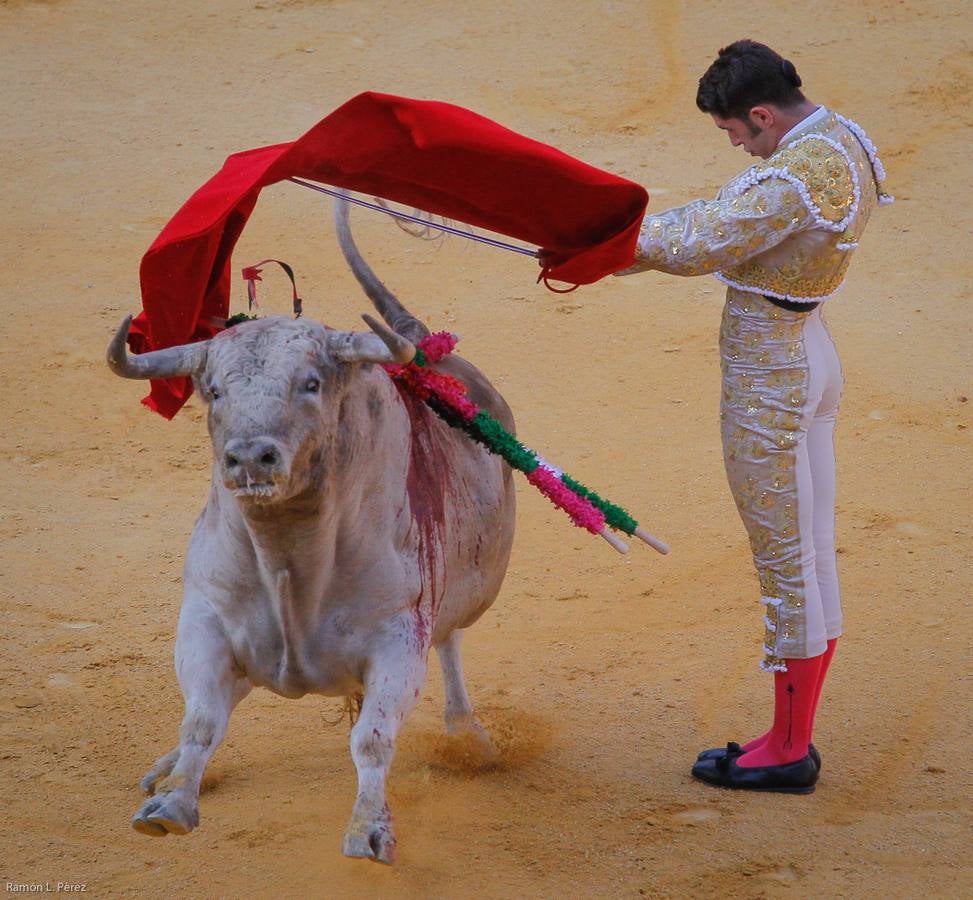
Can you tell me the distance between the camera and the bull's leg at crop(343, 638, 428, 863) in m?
3.50

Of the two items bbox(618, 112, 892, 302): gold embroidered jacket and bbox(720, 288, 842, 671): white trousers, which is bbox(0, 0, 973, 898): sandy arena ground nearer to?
bbox(720, 288, 842, 671): white trousers

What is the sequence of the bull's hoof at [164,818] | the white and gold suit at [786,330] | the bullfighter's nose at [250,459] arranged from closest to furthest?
the bullfighter's nose at [250,459], the bull's hoof at [164,818], the white and gold suit at [786,330]

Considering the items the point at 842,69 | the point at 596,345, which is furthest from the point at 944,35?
the point at 596,345

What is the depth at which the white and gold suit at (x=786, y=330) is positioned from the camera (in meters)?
4.05

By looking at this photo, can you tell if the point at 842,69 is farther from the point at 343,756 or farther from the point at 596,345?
the point at 343,756

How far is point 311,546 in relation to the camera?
3738mm

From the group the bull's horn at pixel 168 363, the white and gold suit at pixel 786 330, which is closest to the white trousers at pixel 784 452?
the white and gold suit at pixel 786 330

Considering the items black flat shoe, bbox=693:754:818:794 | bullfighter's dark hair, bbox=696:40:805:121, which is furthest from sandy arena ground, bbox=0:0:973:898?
bullfighter's dark hair, bbox=696:40:805:121

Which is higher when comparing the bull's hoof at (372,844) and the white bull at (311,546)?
the white bull at (311,546)

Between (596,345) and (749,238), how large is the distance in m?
4.51

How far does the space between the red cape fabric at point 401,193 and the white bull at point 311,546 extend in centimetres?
46

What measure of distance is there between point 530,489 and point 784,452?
3.10 meters

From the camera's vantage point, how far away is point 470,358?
8281mm

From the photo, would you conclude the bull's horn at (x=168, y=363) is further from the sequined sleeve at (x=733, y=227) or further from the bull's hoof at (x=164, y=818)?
the sequined sleeve at (x=733, y=227)
